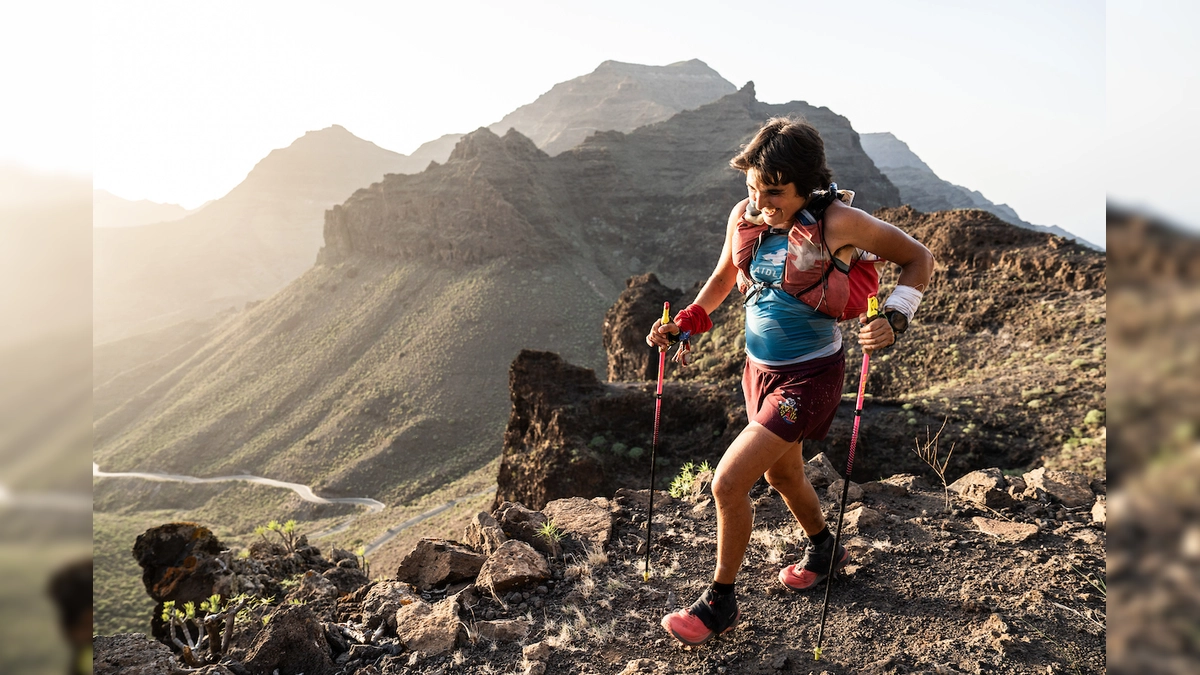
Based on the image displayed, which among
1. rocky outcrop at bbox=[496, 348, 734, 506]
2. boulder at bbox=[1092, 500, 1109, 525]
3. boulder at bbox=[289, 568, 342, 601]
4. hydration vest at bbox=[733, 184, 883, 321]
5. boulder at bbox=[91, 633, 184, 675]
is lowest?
rocky outcrop at bbox=[496, 348, 734, 506]

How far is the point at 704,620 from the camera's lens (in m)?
3.18

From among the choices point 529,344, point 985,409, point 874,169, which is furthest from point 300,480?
point 874,169

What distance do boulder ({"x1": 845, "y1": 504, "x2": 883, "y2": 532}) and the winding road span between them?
2816cm

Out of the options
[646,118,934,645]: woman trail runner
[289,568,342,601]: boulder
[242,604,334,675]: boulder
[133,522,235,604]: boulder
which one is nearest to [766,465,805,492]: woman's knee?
[646,118,934,645]: woman trail runner

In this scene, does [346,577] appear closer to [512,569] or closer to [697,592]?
[512,569]

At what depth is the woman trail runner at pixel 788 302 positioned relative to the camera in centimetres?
288

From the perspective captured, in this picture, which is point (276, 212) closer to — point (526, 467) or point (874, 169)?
point (874, 169)

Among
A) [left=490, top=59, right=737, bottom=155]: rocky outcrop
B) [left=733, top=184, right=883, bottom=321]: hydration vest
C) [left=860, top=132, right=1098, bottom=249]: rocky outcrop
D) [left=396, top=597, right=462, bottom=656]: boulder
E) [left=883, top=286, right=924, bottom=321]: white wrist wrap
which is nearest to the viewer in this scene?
[left=883, top=286, right=924, bottom=321]: white wrist wrap

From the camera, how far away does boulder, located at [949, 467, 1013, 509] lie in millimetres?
4480

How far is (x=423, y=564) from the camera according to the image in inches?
175

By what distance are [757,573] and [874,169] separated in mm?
101395

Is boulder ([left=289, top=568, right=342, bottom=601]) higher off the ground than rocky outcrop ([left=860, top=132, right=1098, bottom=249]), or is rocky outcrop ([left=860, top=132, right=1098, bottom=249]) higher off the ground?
rocky outcrop ([left=860, top=132, right=1098, bottom=249])

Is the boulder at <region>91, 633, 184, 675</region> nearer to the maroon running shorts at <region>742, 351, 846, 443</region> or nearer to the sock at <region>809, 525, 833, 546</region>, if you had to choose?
the maroon running shorts at <region>742, 351, 846, 443</region>

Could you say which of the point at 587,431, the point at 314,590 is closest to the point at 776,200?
the point at 314,590
